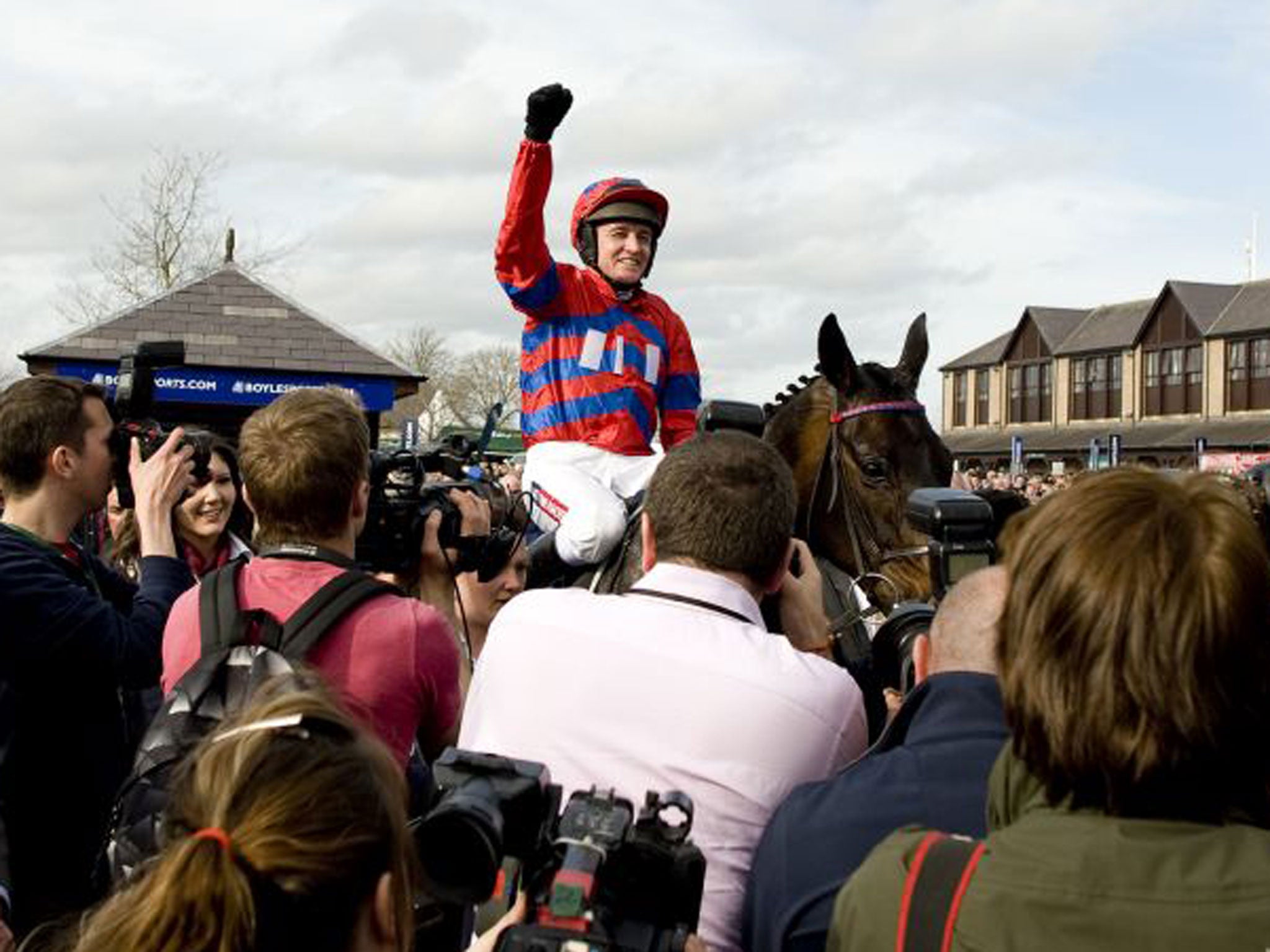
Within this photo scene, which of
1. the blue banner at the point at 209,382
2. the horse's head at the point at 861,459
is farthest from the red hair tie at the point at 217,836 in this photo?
the blue banner at the point at 209,382

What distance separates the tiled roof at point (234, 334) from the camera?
16219 millimetres

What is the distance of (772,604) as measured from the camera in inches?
153

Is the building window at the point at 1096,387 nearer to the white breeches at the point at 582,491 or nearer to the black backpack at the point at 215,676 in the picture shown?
the white breeches at the point at 582,491

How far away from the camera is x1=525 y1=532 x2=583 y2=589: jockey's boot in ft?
17.6

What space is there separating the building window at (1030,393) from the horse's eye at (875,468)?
61214mm

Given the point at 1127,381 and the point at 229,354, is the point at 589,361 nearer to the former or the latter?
the point at 229,354

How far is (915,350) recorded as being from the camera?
6371 millimetres

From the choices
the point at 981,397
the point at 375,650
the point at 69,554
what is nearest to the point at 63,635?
the point at 69,554

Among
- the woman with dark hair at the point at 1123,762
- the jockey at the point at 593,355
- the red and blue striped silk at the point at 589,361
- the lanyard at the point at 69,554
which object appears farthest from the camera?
the red and blue striped silk at the point at 589,361

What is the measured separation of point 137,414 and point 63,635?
949mm

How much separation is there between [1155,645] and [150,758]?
1849mm

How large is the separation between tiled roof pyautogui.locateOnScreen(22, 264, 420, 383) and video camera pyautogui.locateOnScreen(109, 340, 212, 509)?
12.2m

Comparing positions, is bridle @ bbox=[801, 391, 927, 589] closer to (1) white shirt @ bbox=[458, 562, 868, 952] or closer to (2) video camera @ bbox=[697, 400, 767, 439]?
(2) video camera @ bbox=[697, 400, 767, 439]

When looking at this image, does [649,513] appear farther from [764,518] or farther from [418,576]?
[418,576]
